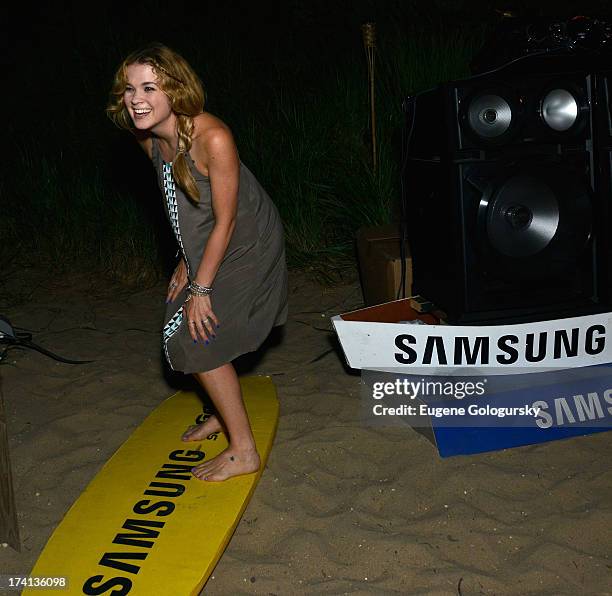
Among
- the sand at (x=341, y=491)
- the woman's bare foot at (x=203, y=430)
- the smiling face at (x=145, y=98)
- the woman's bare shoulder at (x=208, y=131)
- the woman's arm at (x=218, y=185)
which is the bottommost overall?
the sand at (x=341, y=491)

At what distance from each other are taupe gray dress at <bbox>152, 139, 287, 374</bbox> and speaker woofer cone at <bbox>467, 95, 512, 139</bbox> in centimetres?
78

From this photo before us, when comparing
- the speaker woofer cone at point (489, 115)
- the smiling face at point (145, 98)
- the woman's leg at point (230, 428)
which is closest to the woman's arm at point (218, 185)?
the smiling face at point (145, 98)

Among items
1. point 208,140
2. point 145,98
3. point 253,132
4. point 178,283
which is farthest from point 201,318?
point 253,132

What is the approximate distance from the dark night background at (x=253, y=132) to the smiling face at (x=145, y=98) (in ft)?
8.10

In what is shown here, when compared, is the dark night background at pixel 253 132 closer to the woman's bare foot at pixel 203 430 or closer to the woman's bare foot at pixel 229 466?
the woman's bare foot at pixel 203 430

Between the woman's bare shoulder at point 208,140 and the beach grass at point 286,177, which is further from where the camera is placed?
the beach grass at point 286,177

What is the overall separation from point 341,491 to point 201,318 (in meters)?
0.74

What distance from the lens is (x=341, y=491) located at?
2.44 meters

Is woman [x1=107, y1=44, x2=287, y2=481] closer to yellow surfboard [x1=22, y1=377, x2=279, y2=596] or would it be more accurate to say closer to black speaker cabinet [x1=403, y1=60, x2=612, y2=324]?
yellow surfboard [x1=22, y1=377, x2=279, y2=596]

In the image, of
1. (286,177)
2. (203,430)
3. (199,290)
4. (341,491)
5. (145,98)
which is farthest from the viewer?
(286,177)

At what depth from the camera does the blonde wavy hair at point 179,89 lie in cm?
208

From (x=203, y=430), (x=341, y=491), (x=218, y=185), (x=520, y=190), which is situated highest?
(x=218, y=185)

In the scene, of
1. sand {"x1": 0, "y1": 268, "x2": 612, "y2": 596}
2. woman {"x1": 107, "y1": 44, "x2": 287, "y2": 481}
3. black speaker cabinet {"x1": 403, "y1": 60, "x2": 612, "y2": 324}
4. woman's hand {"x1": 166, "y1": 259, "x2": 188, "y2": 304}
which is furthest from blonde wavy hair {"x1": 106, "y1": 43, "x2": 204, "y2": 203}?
sand {"x1": 0, "y1": 268, "x2": 612, "y2": 596}

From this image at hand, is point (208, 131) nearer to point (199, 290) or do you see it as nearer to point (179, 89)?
point (179, 89)
